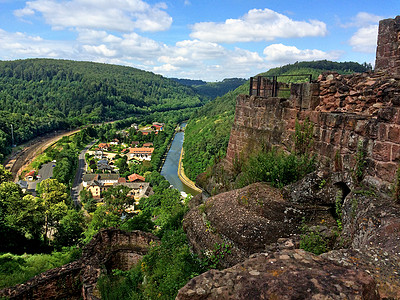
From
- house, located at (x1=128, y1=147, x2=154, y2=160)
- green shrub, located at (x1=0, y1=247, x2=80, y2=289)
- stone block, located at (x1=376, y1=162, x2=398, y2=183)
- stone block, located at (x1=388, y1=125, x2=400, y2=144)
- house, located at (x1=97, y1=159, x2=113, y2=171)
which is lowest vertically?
house, located at (x1=97, y1=159, x2=113, y2=171)

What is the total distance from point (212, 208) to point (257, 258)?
12.7 feet

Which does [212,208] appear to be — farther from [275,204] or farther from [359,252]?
[359,252]

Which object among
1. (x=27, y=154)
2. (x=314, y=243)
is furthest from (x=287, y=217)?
(x=27, y=154)

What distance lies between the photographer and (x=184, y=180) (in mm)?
61250

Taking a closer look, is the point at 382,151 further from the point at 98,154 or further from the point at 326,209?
the point at 98,154

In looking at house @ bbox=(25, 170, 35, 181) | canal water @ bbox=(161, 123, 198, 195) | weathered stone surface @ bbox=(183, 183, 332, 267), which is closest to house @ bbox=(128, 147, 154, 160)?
canal water @ bbox=(161, 123, 198, 195)

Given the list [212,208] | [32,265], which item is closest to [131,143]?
[32,265]

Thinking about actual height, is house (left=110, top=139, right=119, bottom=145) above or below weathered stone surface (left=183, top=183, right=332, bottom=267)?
below

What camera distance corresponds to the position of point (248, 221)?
6.84m

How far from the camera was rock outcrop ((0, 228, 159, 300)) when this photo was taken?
10.9 metres

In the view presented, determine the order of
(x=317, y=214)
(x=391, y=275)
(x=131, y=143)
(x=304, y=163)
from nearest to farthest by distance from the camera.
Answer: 1. (x=391, y=275)
2. (x=317, y=214)
3. (x=304, y=163)
4. (x=131, y=143)

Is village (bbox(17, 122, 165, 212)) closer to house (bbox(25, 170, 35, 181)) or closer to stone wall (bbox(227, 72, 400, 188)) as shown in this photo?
house (bbox(25, 170, 35, 181))

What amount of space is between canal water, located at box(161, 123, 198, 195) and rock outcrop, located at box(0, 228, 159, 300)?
3913 cm

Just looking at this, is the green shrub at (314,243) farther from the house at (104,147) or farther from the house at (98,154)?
the house at (104,147)
